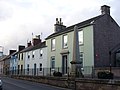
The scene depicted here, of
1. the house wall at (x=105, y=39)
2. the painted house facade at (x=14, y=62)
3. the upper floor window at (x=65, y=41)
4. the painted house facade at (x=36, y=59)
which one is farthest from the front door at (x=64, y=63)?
the painted house facade at (x=14, y=62)

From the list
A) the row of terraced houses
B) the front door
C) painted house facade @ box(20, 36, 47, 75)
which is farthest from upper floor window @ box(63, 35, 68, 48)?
painted house facade @ box(20, 36, 47, 75)

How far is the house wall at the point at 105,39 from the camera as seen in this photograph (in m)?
29.3

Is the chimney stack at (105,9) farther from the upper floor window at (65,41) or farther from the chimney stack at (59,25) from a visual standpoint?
the chimney stack at (59,25)

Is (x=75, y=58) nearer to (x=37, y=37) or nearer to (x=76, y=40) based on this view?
(x=76, y=40)

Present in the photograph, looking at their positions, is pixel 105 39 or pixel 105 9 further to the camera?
pixel 105 9

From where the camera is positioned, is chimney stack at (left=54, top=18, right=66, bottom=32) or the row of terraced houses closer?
the row of terraced houses

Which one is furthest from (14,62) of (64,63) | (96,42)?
(96,42)

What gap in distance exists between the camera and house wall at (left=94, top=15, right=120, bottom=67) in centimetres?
2934

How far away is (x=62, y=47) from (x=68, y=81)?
38.2 feet

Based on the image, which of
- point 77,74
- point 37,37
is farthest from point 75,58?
point 37,37

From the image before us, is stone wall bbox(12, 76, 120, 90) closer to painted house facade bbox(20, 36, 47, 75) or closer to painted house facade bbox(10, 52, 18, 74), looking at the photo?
painted house facade bbox(20, 36, 47, 75)

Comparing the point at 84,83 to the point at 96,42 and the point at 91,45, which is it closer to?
the point at 91,45

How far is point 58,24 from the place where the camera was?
4272 centimetres

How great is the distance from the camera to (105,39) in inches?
1206
